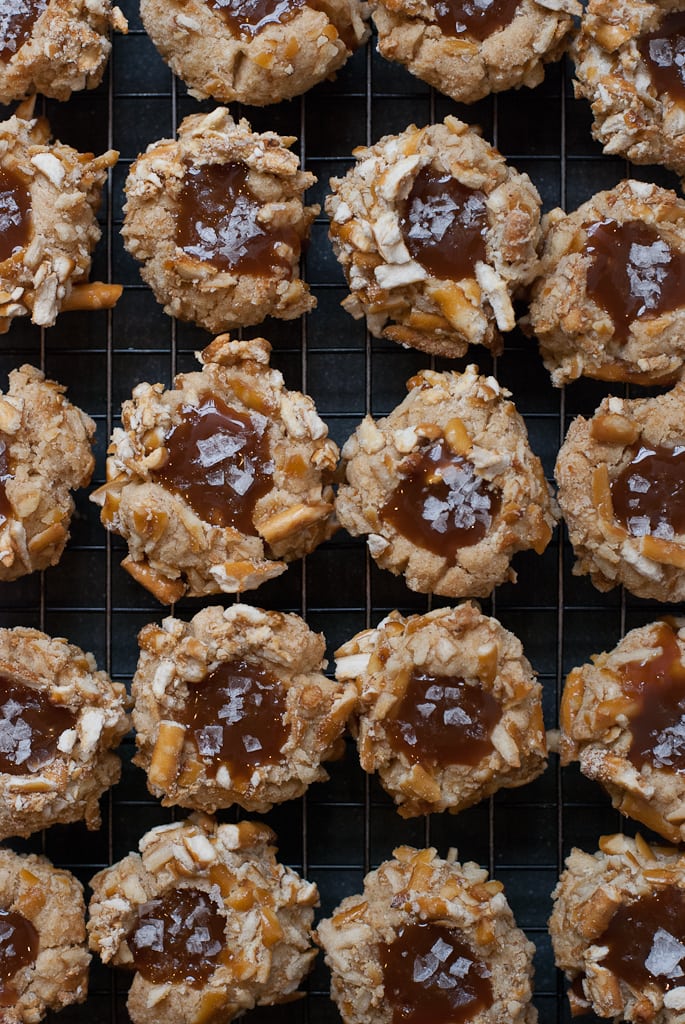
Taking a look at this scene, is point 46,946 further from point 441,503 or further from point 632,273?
point 632,273

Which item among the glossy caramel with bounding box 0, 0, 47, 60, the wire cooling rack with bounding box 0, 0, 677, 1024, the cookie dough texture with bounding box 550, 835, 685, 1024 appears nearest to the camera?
the cookie dough texture with bounding box 550, 835, 685, 1024

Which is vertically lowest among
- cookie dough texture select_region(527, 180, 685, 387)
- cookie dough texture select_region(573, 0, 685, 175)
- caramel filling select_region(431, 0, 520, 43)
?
cookie dough texture select_region(527, 180, 685, 387)

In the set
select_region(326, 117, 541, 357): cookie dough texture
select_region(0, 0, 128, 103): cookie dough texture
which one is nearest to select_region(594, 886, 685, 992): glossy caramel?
select_region(326, 117, 541, 357): cookie dough texture

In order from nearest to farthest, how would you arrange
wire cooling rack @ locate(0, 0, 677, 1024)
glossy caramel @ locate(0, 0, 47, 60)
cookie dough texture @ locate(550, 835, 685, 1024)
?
cookie dough texture @ locate(550, 835, 685, 1024)
glossy caramel @ locate(0, 0, 47, 60)
wire cooling rack @ locate(0, 0, 677, 1024)

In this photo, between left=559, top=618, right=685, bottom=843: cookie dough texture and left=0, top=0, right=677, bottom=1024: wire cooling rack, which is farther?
left=0, top=0, right=677, bottom=1024: wire cooling rack

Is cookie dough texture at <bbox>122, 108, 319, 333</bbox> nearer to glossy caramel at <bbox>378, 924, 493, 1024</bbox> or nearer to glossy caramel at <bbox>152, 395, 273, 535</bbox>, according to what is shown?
glossy caramel at <bbox>152, 395, 273, 535</bbox>

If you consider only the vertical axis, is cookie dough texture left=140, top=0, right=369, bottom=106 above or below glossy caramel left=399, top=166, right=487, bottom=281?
above

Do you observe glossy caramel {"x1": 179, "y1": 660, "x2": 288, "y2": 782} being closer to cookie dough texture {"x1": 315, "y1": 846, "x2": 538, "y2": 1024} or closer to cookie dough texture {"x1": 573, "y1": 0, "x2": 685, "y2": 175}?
cookie dough texture {"x1": 315, "y1": 846, "x2": 538, "y2": 1024}

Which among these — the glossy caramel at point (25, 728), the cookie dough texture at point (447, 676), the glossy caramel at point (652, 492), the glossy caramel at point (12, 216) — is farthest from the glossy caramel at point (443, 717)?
the glossy caramel at point (12, 216)
